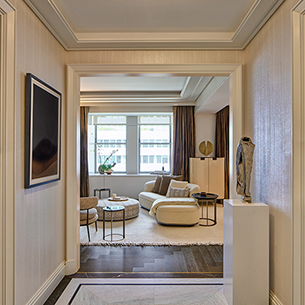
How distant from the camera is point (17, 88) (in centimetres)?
188

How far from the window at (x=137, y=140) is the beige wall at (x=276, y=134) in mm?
5181

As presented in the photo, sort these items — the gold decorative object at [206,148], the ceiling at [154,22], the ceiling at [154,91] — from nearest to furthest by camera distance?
the ceiling at [154,22] → the ceiling at [154,91] → the gold decorative object at [206,148]

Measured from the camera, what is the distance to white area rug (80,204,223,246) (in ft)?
12.7

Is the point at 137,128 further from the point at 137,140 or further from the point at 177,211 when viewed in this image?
the point at 177,211

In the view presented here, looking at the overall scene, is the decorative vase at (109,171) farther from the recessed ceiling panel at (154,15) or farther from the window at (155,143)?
the recessed ceiling panel at (154,15)

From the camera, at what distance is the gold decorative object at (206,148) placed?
6.74 metres

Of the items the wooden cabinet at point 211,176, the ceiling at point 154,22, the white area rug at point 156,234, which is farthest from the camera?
the wooden cabinet at point 211,176

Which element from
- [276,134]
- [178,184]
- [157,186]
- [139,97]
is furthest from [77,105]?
[157,186]

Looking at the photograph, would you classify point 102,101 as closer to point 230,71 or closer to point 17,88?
point 230,71

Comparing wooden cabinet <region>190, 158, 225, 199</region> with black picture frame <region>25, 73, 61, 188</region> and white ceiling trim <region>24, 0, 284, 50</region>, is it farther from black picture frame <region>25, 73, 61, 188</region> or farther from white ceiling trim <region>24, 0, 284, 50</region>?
black picture frame <region>25, 73, 61, 188</region>

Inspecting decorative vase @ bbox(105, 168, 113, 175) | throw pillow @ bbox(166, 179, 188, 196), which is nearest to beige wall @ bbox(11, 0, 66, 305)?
throw pillow @ bbox(166, 179, 188, 196)

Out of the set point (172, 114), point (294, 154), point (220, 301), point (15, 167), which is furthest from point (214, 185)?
point (15, 167)

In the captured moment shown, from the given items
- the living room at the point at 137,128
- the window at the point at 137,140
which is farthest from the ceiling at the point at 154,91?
the window at the point at 137,140

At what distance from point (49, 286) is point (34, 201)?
3.02ft
